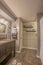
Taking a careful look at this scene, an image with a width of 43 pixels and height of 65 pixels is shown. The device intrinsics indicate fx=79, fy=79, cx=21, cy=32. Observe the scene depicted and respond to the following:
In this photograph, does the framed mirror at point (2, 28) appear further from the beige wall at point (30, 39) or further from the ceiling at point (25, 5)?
the ceiling at point (25, 5)

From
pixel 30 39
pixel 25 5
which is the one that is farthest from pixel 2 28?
pixel 25 5

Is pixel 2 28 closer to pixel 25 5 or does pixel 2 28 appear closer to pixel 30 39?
pixel 30 39

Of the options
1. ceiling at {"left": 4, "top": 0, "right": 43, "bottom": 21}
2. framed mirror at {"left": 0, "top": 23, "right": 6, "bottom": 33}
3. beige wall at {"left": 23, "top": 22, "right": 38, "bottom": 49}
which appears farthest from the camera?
beige wall at {"left": 23, "top": 22, "right": 38, "bottom": 49}

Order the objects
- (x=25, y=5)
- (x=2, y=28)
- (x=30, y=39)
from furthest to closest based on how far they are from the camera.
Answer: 1. (x=30, y=39)
2. (x=2, y=28)
3. (x=25, y=5)

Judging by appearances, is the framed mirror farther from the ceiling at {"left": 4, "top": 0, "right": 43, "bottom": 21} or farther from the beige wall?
the ceiling at {"left": 4, "top": 0, "right": 43, "bottom": 21}

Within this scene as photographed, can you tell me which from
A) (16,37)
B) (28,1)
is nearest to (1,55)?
(28,1)

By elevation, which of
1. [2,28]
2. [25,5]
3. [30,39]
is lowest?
[30,39]

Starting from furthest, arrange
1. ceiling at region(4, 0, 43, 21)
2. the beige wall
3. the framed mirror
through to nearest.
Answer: the beige wall, the framed mirror, ceiling at region(4, 0, 43, 21)

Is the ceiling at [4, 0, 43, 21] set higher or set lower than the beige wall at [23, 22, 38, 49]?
higher

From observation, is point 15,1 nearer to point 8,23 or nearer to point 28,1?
point 28,1

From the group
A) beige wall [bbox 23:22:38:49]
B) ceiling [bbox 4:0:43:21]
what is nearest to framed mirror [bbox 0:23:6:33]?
beige wall [bbox 23:22:38:49]

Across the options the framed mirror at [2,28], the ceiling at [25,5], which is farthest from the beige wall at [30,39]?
the ceiling at [25,5]

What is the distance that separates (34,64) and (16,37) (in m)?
2.46

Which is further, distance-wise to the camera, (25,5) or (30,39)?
(30,39)
